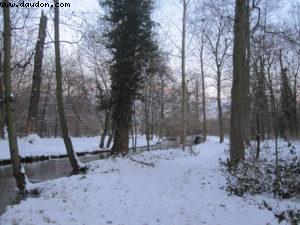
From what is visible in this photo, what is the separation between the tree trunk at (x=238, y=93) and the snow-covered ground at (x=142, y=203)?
1687 mm

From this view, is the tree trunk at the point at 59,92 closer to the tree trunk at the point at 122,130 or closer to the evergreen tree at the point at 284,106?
the tree trunk at the point at 122,130

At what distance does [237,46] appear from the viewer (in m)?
13.4

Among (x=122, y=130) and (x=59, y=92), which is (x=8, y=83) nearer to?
(x=59, y=92)

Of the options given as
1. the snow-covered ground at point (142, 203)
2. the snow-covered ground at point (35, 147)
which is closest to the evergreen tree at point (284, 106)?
the snow-covered ground at point (142, 203)

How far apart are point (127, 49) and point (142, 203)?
10.9 m

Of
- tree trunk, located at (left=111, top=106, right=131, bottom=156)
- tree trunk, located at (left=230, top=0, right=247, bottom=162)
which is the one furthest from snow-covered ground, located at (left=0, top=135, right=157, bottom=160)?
tree trunk, located at (left=230, top=0, right=247, bottom=162)

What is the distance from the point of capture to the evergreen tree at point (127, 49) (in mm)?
17859

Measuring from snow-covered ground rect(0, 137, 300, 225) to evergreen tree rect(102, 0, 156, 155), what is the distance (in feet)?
22.2

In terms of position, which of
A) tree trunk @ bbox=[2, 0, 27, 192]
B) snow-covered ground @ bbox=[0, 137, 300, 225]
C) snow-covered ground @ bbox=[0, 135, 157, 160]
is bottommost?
snow-covered ground @ bbox=[0, 137, 300, 225]

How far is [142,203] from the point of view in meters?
8.20

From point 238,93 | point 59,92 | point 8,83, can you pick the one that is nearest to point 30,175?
point 59,92

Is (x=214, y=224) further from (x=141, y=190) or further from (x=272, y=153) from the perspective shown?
(x=272, y=153)

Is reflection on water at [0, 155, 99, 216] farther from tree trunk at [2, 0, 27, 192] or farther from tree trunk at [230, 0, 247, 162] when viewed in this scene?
tree trunk at [230, 0, 247, 162]

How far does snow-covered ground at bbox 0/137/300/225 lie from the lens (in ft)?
23.1
